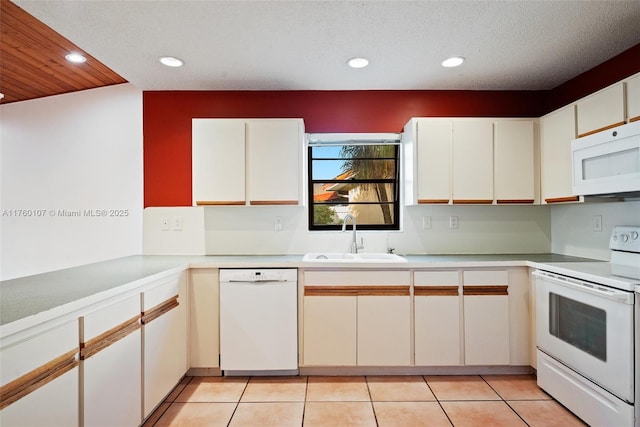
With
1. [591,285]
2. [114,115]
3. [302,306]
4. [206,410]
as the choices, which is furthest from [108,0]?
[591,285]

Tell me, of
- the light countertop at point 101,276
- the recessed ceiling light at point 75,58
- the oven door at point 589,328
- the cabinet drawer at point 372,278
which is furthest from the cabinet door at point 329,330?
the recessed ceiling light at point 75,58

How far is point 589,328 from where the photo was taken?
1.82 meters

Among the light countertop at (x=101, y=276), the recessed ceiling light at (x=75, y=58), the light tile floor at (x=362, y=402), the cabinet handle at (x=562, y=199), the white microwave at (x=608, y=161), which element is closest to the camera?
the light countertop at (x=101, y=276)

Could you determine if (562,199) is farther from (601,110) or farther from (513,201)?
(601,110)

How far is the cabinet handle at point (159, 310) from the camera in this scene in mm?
1799

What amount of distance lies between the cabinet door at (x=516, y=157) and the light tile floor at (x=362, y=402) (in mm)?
1490

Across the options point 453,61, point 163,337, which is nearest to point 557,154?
point 453,61

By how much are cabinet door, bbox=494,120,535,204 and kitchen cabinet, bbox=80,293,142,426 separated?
9.12 ft

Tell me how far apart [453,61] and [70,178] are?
11.9 ft

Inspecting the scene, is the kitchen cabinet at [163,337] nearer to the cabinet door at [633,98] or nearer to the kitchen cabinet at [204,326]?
the kitchen cabinet at [204,326]

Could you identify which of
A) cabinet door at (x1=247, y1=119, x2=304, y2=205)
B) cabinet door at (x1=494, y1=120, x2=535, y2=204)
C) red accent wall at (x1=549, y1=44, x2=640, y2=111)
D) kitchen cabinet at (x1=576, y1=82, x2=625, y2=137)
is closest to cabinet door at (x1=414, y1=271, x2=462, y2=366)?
cabinet door at (x1=494, y1=120, x2=535, y2=204)

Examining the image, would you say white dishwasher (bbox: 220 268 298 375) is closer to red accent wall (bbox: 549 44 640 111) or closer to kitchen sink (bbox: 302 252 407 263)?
kitchen sink (bbox: 302 252 407 263)

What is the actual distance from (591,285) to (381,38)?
1.93 metres

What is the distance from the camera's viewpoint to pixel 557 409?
1.99 meters
